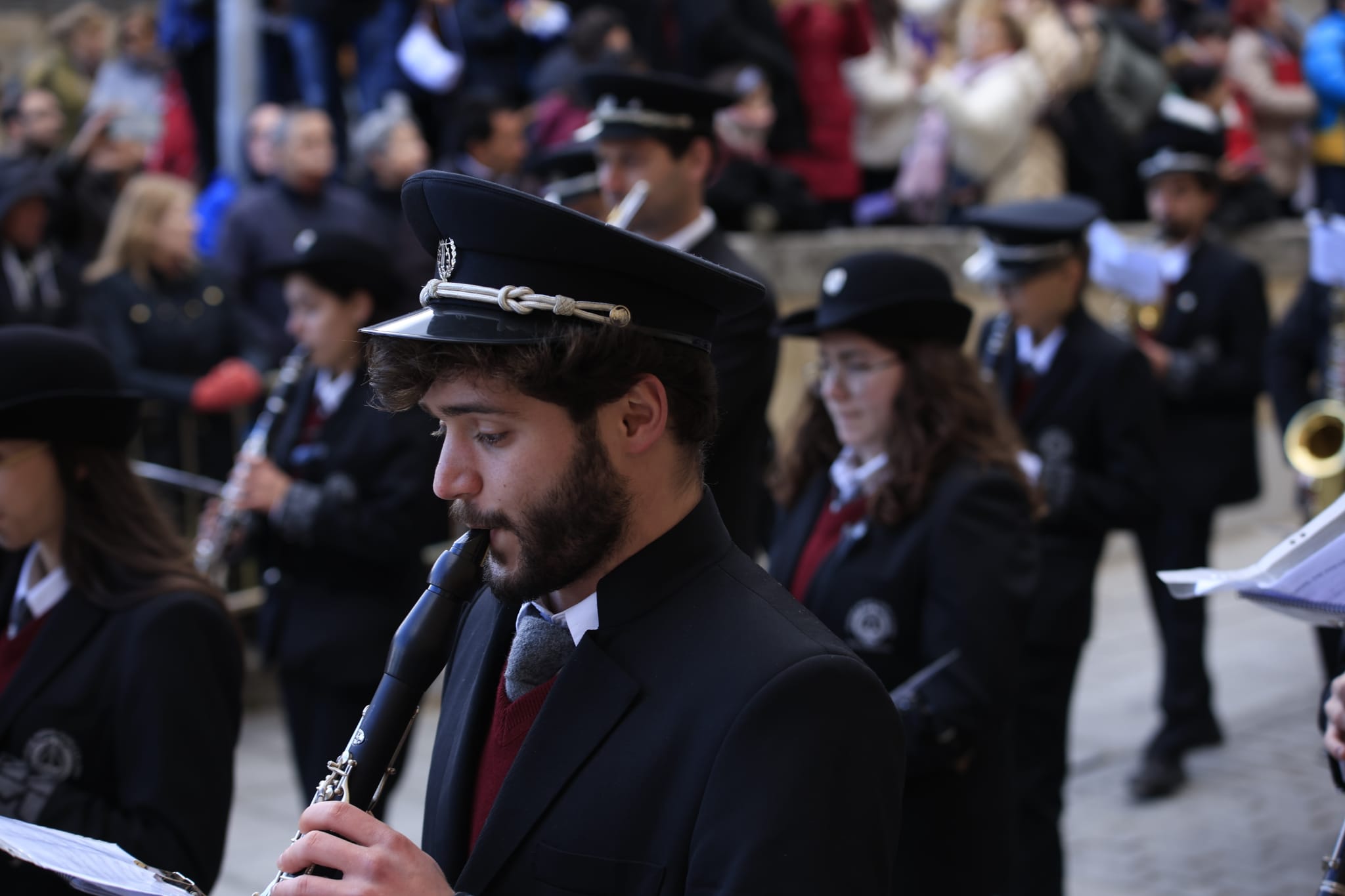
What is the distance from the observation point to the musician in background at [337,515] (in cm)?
502

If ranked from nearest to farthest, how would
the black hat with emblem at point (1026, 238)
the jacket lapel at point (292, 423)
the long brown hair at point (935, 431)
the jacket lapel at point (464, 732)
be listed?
the jacket lapel at point (464, 732) < the long brown hair at point (935, 431) < the jacket lapel at point (292, 423) < the black hat with emblem at point (1026, 238)

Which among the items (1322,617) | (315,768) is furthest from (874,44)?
(1322,617)

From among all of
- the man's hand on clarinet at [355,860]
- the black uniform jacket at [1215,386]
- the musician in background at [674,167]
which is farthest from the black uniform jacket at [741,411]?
the black uniform jacket at [1215,386]

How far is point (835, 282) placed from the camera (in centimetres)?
407

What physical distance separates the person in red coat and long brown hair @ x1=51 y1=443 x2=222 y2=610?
6.75 m

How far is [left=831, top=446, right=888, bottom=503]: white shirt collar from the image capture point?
403 centimetres

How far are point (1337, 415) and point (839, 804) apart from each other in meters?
4.49

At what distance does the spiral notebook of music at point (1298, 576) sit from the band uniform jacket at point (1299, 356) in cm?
434

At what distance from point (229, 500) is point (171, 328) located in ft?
7.92

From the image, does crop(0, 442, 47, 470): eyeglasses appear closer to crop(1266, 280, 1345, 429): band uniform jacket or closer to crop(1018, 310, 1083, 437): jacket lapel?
crop(1018, 310, 1083, 437): jacket lapel

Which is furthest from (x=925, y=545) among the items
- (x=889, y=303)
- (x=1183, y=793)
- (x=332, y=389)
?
(x=1183, y=793)

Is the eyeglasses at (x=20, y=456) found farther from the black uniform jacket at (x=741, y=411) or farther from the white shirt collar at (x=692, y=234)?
the white shirt collar at (x=692, y=234)

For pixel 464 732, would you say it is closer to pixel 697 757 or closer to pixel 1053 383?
pixel 697 757

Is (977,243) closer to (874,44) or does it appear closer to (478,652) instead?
(874,44)
